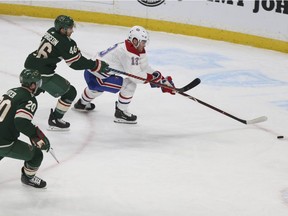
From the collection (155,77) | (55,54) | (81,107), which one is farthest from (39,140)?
(81,107)

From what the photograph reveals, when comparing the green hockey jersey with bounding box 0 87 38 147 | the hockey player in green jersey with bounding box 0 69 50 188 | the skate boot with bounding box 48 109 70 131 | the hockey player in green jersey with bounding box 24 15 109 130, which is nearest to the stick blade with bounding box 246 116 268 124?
the hockey player in green jersey with bounding box 24 15 109 130

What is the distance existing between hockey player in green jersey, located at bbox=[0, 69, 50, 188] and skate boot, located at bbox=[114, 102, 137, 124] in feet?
5.76

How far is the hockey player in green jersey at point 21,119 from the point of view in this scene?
390 centimetres

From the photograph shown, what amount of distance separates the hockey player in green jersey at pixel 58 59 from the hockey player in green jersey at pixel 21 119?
48.7 inches

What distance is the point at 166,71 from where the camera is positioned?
756cm

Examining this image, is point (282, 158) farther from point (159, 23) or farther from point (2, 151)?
point (159, 23)

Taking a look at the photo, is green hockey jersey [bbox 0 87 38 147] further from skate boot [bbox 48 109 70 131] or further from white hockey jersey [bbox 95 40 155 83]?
white hockey jersey [bbox 95 40 155 83]

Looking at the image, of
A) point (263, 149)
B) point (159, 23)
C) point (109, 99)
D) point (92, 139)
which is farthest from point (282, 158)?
point (159, 23)

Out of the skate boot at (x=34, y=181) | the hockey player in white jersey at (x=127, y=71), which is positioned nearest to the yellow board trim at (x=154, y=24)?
the hockey player in white jersey at (x=127, y=71)

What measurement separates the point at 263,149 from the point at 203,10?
3940 millimetres

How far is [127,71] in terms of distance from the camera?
5.74 m

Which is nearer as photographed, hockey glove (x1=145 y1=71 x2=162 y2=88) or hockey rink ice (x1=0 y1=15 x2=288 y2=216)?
hockey rink ice (x1=0 y1=15 x2=288 y2=216)

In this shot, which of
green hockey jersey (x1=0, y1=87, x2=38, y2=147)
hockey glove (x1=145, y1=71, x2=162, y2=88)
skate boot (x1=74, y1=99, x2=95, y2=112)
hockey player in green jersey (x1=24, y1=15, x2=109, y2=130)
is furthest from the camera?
skate boot (x1=74, y1=99, x2=95, y2=112)

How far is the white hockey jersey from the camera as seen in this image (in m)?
5.65
